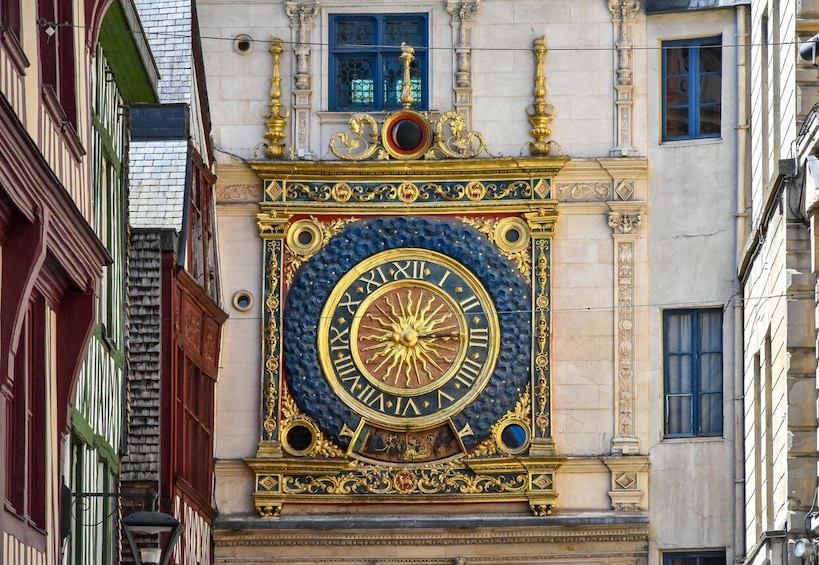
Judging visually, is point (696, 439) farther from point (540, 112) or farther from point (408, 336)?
point (540, 112)

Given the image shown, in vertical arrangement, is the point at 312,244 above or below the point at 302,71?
below

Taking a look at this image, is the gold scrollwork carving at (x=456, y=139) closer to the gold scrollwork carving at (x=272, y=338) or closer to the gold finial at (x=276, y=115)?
the gold finial at (x=276, y=115)

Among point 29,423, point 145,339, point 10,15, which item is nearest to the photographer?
point 10,15

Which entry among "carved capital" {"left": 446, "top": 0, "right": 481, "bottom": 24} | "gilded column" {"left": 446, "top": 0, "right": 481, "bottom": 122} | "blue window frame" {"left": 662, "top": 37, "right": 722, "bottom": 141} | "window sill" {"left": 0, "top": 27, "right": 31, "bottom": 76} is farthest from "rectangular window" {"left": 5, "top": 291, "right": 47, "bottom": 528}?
"blue window frame" {"left": 662, "top": 37, "right": 722, "bottom": 141}

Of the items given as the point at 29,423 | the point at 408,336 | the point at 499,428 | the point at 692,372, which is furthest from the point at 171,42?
the point at 29,423

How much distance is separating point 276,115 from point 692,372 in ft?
18.5

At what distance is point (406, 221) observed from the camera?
31000 mm

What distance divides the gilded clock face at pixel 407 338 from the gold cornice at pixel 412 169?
554 millimetres

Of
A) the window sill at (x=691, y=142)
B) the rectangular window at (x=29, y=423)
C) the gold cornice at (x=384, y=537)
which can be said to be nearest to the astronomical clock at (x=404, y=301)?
the gold cornice at (x=384, y=537)

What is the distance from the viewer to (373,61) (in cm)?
3123

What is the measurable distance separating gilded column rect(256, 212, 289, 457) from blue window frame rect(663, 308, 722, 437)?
14.6 feet

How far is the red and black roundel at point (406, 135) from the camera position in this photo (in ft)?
101

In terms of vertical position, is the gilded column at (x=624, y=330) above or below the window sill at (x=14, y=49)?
below

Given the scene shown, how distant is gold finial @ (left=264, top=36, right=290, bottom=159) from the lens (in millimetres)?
30984
